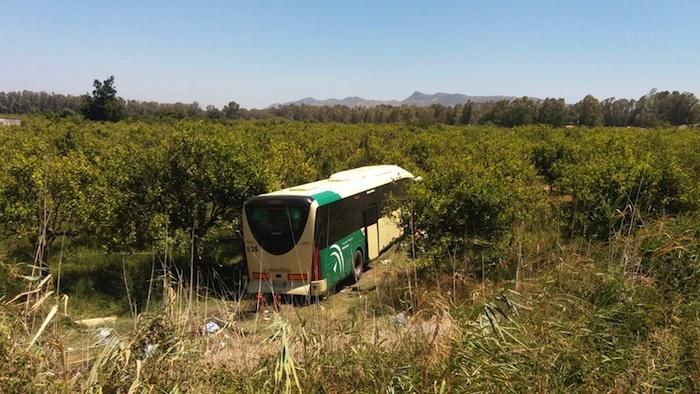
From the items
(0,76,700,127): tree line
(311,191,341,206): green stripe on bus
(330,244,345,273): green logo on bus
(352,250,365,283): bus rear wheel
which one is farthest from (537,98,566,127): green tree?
(311,191,341,206): green stripe on bus

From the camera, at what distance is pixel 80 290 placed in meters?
14.2

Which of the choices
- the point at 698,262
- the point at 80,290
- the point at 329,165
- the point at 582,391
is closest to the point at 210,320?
the point at 582,391

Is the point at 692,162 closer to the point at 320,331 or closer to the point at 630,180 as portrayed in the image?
the point at 630,180

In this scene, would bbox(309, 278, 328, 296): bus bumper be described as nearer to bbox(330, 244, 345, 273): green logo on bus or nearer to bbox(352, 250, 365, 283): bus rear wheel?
bbox(330, 244, 345, 273): green logo on bus

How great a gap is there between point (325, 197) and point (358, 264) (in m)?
3.25

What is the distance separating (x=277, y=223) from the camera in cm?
1188

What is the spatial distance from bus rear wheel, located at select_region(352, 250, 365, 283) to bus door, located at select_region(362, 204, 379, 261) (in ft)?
1.48

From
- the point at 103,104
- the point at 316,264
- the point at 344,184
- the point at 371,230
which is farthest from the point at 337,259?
the point at 103,104

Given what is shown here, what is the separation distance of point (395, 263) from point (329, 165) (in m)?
9.43

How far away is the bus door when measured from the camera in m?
15.0

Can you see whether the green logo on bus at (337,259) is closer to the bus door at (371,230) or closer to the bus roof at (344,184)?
the bus roof at (344,184)

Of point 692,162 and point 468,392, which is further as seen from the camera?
point 692,162

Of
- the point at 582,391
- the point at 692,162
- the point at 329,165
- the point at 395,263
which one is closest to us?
the point at 582,391

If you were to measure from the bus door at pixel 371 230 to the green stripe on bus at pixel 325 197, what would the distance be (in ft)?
6.81
